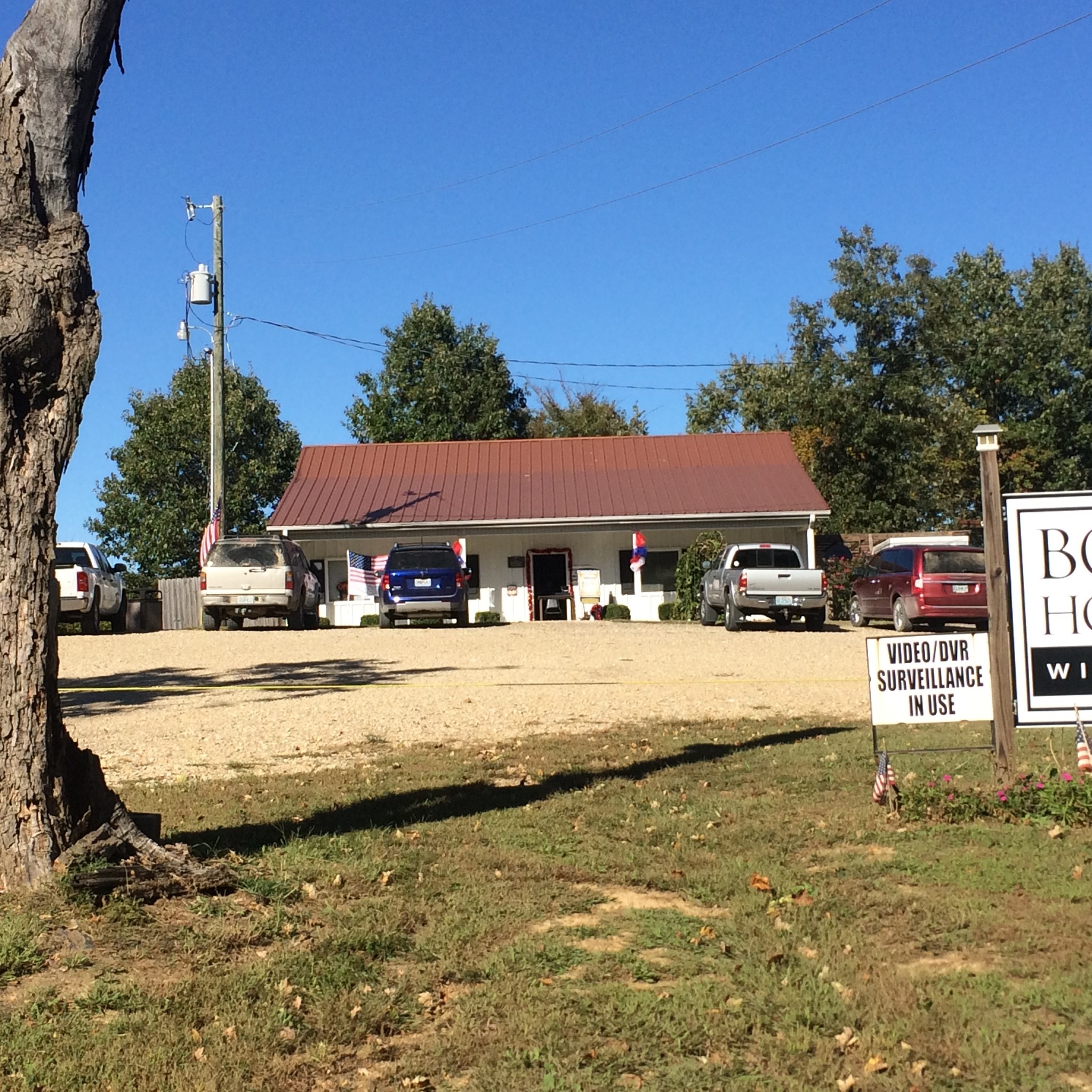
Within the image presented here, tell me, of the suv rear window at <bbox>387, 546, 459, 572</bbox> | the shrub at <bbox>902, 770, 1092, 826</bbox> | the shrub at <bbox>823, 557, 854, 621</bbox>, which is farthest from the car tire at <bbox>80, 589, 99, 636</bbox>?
the shrub at <bbox>902, 770, 1092, 826</bbox>

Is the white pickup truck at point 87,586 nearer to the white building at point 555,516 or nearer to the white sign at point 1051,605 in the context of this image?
the white building at point 555,516

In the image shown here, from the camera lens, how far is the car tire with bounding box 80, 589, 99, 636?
2658 centimetres

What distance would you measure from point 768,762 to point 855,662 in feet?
30.6

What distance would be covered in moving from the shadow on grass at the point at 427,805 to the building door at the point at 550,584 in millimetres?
25958

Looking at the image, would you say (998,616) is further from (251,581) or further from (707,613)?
(707,613)

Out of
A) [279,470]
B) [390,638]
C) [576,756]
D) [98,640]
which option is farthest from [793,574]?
[279,470]

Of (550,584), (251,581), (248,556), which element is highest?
(248,556)

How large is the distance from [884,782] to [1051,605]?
1400 millimetres

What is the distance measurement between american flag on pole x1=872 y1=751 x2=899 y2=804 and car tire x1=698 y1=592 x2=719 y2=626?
823 inches

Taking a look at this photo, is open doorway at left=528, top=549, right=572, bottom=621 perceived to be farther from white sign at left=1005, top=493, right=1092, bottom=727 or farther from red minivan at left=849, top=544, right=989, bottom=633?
white sign at left=1005, top=493, right=1092, bottom=727

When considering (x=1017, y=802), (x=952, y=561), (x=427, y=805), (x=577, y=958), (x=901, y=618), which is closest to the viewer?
(x=577, y=958)

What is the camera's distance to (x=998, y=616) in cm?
734

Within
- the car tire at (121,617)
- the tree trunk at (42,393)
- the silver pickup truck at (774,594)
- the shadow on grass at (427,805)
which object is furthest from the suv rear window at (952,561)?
the tree trunk at (42,393)

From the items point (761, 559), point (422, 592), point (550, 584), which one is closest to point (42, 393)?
point (761, 559)
